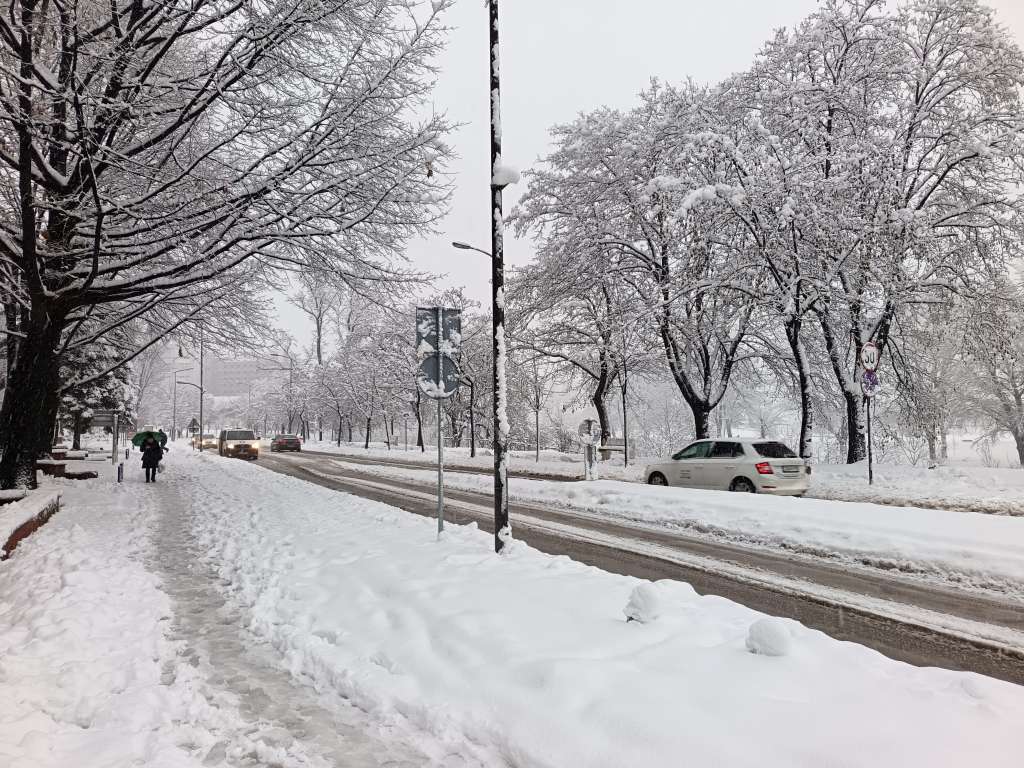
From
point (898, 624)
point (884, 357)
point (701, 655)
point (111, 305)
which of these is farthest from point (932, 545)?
point (111, 305)

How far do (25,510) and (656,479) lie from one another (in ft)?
45.8

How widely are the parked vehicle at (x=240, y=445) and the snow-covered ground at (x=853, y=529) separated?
29.3 meters

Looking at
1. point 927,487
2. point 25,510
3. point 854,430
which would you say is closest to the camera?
point 25,510

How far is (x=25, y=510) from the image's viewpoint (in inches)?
372

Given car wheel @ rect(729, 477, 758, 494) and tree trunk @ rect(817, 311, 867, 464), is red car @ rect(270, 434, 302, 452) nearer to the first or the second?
tree trunk @ rect(817, 311, 867, 464)

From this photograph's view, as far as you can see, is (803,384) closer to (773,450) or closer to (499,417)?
(773,450)

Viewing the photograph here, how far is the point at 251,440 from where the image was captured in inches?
1533

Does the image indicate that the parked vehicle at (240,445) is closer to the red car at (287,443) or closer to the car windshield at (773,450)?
the red car at (287,443)

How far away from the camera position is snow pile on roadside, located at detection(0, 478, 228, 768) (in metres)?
3.32

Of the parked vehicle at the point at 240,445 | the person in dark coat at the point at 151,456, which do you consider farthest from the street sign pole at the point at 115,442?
the parked vehicle at the point at 240,445

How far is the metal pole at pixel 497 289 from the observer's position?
7840 mm

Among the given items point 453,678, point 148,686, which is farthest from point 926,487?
point 148,686

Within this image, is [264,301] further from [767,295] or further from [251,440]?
[251,440]

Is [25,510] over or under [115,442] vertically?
under
